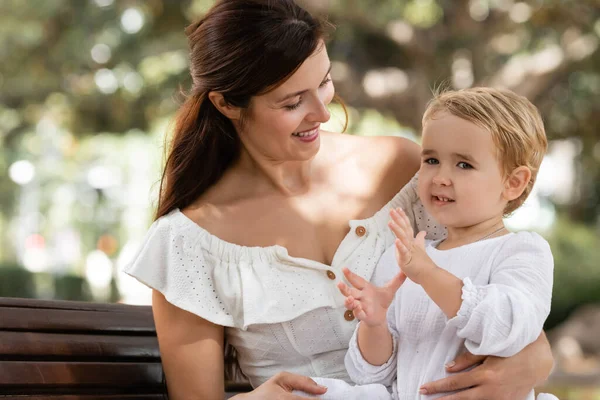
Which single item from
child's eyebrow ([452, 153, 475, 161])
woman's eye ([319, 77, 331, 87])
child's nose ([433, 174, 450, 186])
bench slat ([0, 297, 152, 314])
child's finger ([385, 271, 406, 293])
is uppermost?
woman's eye ([319, 77, 331, 87])

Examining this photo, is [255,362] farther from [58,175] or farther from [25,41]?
[58,175]

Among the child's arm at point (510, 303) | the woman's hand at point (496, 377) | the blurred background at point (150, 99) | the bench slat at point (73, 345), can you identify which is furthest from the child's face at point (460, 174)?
the blurred background at point (150, 99)

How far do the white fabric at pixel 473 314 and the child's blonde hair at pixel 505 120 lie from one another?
0.66ft

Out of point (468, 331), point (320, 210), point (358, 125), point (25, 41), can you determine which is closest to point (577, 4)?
point (358, 125)

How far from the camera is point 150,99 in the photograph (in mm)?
10625

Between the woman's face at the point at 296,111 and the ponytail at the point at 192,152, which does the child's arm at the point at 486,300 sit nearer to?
the woman's face at the point at 296,111

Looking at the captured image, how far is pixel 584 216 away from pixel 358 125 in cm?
565

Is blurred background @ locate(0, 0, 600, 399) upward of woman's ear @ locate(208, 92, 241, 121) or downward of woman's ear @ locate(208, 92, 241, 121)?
downward

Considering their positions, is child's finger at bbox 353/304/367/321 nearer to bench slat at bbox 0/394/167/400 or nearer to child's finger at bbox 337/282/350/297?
child's finger at bbox 337/282/350/297

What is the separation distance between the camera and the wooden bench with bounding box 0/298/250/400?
2.54 m

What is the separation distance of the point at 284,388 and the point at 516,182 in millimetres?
819

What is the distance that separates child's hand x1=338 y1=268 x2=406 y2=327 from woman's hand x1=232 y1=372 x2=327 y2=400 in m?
0.32

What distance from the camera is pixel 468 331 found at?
7.00 ft

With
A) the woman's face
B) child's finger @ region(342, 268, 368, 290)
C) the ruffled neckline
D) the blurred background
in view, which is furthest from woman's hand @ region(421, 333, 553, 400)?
the blurred background
